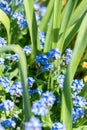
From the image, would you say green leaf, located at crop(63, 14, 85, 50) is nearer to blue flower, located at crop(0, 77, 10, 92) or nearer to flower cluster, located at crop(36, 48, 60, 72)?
flower cluster, located at crop(36, 48, 60, 72)

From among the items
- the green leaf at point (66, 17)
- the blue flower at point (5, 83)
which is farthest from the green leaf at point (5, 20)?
the blue flower at point (5, 83)

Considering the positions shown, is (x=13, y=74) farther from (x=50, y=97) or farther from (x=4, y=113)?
(x=50, y=97)

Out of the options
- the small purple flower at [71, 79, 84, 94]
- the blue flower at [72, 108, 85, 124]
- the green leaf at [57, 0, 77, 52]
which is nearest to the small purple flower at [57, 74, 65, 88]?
the small purple flower at [71, 79, 84, 94]

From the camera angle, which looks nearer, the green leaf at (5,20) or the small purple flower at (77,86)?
the small purple flower at (77,86)

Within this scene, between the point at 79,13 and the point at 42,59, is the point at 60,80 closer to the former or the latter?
the point at 42,59

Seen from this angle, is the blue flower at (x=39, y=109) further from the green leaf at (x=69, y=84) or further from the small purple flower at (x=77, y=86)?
the small purple flower at (x=77, y=86)

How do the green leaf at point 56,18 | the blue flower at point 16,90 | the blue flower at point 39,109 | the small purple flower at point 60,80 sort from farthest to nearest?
the green leaf at point 56,18 → the small purple flower at point 60,80 → the blue flower at point 16,90 → the blue flower at point 39,109

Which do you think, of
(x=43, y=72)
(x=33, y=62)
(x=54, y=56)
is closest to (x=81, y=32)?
(x=54, y=56)

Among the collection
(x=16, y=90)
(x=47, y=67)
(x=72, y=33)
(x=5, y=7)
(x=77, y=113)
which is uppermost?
(x=5, y=7)

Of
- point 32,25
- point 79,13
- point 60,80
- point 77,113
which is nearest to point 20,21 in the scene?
point 32,25

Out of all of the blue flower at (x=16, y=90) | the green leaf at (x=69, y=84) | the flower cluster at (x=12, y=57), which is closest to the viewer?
the green leaf at (x=69, y=84)

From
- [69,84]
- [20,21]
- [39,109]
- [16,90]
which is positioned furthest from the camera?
[20,21]
